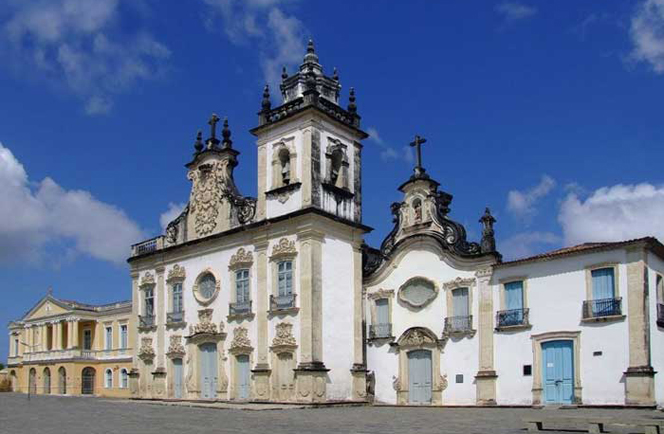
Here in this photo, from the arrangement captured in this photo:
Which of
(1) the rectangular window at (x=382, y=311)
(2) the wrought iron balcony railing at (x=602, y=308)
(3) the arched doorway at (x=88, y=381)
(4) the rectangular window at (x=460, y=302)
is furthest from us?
(3) the arched doorway at (x=88, y=381)

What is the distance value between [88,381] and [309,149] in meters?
28.4

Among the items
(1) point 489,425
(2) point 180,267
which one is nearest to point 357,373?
(2) point 180,267

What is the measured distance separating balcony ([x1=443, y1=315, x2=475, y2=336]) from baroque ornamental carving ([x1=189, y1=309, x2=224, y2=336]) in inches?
345

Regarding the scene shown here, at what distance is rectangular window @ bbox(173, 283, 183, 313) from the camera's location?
30864 millimetres

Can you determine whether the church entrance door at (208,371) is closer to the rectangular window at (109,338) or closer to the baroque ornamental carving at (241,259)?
the baroque ornamental carving at (241,259)

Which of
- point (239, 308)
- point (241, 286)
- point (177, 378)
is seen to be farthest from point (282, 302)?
point (177, 378)

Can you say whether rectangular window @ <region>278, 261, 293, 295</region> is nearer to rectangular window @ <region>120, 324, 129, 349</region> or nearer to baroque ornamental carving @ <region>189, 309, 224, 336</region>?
baroque ornamental carving @ <region>189, 309, 224, 336</region>

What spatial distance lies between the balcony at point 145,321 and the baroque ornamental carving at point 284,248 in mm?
8073

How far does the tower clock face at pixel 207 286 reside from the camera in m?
29.5

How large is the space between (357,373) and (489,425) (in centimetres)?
1109

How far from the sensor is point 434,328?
25.9 meters

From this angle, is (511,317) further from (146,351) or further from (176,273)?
(146,351)

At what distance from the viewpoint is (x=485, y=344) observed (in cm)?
2444

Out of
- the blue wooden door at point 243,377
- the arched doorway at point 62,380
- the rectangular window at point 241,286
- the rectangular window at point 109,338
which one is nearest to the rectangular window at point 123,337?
the rectangular window at point 109,338
